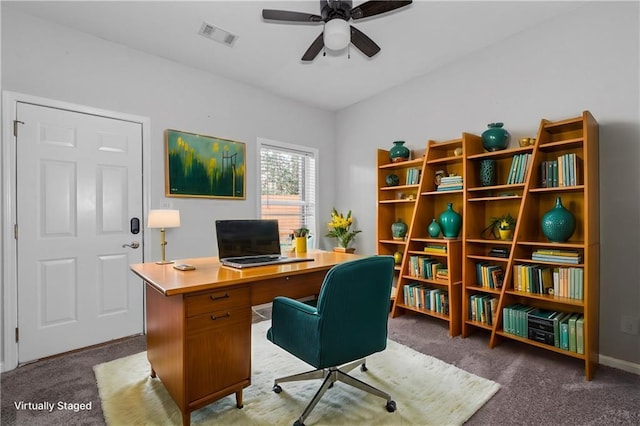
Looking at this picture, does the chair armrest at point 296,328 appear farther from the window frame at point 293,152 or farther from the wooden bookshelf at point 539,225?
the window frame at point 293,152

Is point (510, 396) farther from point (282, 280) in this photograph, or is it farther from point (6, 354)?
point (6, 354)

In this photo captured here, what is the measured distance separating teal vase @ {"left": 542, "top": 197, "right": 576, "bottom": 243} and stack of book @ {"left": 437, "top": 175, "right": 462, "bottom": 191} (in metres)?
0.80

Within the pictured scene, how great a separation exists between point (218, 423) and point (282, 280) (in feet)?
2.77

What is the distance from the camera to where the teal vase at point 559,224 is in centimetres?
235

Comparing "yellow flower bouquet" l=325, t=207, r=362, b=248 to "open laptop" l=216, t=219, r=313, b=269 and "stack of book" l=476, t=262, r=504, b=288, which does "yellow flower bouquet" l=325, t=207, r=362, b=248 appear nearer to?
"stack of book" l=476, t=262, r=504, b=288

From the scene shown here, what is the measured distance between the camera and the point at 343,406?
1.86m

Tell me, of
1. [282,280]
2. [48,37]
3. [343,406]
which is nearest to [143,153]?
[48,37]

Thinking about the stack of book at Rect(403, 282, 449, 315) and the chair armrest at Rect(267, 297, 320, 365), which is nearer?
the chair armrest at Rect(267, 297, 320, 365)

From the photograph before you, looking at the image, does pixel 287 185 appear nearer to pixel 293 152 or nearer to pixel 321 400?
pixel 293 152

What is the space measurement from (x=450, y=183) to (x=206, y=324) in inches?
101

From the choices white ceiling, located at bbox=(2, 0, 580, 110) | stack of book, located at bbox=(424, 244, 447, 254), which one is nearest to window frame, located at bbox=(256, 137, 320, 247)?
white ceiling, located at bbox=(2, 0, 580, 110)

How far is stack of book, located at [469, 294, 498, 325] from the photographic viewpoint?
276 cm

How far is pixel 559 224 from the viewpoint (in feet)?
7.73

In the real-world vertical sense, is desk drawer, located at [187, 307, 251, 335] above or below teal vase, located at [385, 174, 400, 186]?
below
